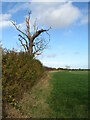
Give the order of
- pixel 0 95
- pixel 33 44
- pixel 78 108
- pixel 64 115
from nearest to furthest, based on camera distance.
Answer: pixel 0 95 → pixel 64 115 → pixel 78 108 → pixel 33 44

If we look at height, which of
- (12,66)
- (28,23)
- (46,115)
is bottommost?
(46,115)

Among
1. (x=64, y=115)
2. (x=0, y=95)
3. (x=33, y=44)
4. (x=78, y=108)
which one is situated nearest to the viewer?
(x=0, y=95)

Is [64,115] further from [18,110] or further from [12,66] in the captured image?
[12,66]

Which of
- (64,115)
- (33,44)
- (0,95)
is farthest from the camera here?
(33,44)

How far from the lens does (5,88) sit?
6.76 m

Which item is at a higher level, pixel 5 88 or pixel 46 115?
pixel 5 88

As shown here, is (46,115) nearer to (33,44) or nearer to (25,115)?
(25,115)

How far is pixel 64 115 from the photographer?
7.25 m

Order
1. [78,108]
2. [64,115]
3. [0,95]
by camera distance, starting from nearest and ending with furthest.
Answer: [0,95] < [64,115] < [78,108]

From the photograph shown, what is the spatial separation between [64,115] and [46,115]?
651 mm

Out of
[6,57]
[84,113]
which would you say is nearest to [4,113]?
[6,57]

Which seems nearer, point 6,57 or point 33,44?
point 6,57

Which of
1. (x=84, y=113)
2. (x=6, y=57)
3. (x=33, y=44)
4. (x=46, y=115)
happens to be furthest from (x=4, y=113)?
(x=33, y=44)

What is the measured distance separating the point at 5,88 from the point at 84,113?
306 centimetres
